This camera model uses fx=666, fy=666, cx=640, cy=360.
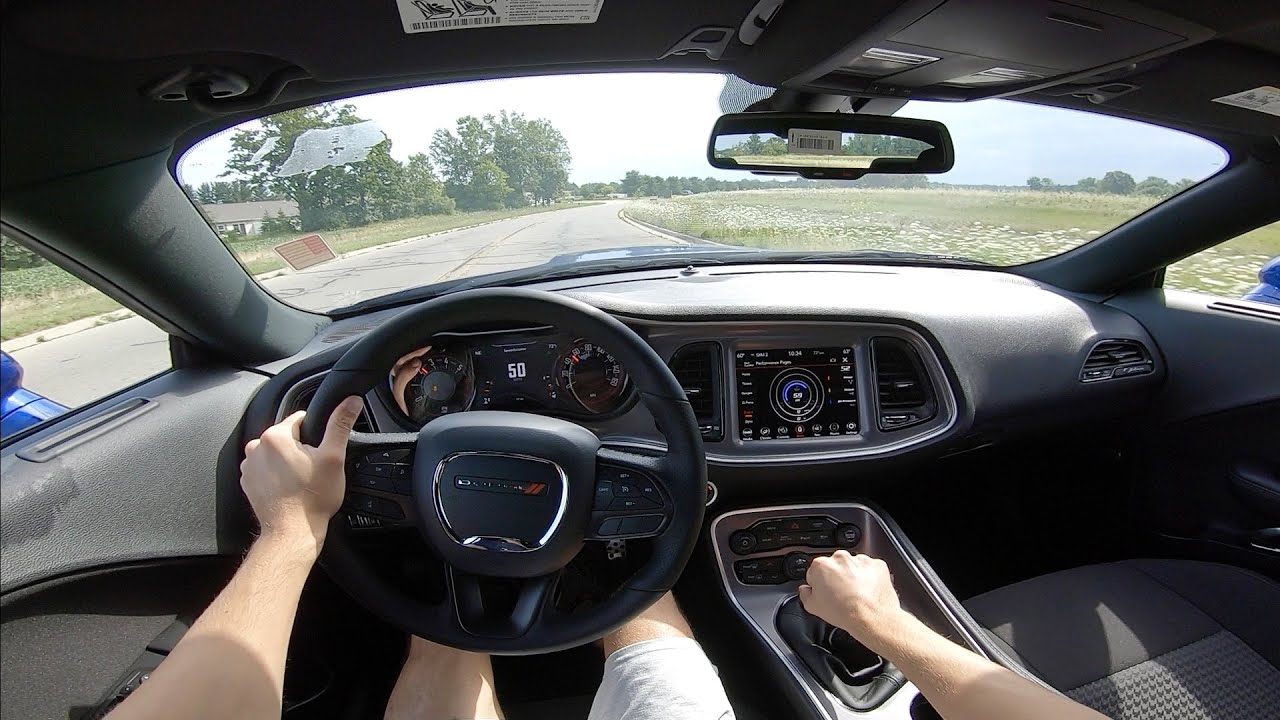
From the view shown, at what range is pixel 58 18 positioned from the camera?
4.19ft

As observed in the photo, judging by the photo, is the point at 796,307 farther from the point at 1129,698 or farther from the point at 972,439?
the point at 1129,698

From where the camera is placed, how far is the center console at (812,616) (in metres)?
1.95

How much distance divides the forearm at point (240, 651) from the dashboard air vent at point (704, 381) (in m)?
1.28

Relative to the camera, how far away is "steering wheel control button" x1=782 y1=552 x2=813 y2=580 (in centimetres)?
245

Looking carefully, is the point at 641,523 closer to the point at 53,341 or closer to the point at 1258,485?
the point at 53,341

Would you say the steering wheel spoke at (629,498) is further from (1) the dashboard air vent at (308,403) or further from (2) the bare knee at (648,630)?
(1) the dashboard air vent at (308,403)

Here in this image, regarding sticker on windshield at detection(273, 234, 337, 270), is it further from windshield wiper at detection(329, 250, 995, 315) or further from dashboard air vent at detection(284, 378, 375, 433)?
dashboard air vent at detection(284, 378, 375, 433)

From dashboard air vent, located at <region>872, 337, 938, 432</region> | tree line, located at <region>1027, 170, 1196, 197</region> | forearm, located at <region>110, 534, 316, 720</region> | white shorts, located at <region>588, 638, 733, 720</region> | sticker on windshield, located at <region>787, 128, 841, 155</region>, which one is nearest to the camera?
forearm, located at <region>110, 534, 316, 720</region>

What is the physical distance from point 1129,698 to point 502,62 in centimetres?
249

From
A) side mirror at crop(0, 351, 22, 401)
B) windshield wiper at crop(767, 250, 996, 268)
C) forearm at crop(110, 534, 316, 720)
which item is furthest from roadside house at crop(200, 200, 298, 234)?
windshield wiper at crop(767, 250, 996, 268)

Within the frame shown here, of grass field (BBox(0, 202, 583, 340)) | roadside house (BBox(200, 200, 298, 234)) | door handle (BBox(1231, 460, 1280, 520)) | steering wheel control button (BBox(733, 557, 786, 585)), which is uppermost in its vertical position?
roadside house (BBox(200, 200, 298, 234))

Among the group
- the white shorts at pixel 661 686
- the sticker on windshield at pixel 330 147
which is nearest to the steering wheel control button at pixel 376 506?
the white shorts at pixel 661 686

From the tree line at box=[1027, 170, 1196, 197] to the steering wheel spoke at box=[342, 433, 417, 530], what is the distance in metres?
2.48

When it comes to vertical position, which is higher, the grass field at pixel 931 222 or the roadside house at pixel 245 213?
the roadside house at pixel 245 213
